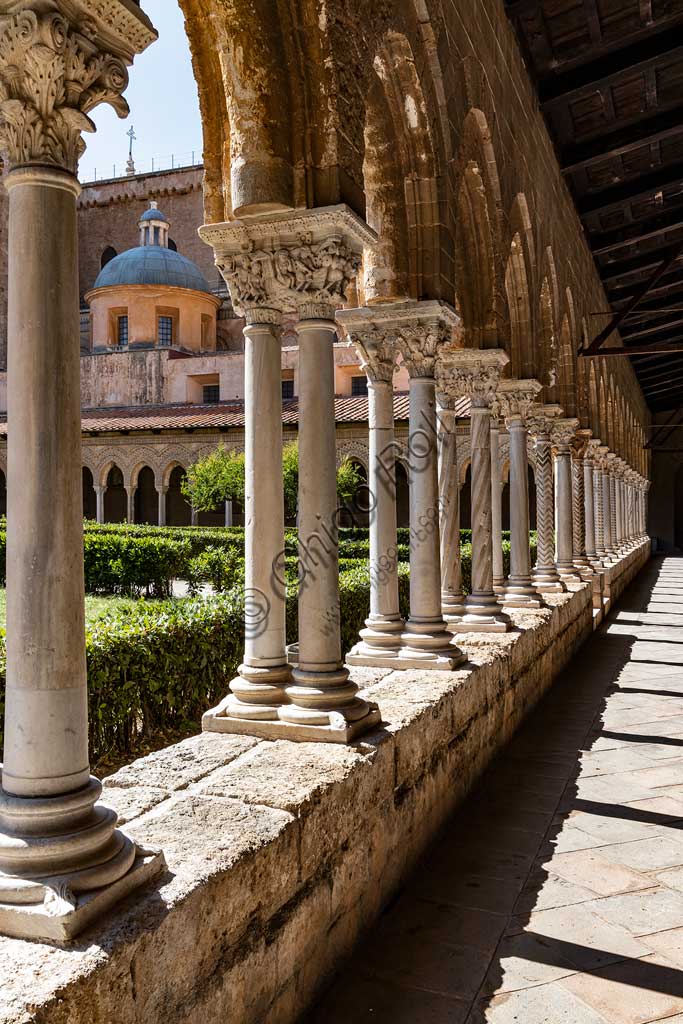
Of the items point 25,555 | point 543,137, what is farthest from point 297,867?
point 543,137

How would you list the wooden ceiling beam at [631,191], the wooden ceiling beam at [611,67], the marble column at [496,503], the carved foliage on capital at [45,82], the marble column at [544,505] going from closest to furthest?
the carved foliage on capital at [45,82]
the marble column at [496,503]
the wooden ceiling beam at [611,67]
the marble column at [544,505]
the wooden ceiling beam at [631,191]

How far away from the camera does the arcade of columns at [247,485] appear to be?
6.48 ft

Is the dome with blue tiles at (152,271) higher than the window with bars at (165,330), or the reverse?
the dome with blue tiles at (152,271)

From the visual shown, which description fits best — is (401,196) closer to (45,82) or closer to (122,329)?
(45,82)

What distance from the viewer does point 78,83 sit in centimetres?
204

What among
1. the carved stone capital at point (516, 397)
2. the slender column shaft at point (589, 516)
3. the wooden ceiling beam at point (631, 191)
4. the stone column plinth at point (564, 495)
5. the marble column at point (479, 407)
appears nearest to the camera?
the marble column at point (479, 407)

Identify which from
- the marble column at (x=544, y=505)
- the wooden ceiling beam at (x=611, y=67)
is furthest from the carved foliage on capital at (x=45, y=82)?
the wooden ceiling beam at (x=611, y=67)

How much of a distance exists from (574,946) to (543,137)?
9233mm

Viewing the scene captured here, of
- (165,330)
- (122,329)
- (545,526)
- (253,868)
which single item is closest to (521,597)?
(545,526)

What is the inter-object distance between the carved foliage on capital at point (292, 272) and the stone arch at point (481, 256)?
136 inches

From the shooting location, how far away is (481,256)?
7.12 m


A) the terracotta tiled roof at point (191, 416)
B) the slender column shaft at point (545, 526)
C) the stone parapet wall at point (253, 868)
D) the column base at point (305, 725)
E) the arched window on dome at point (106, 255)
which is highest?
the arched window on dome at point (106, 255)

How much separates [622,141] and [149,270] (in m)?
22.7

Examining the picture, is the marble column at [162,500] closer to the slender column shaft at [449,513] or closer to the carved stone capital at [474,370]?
the carved stone capital at [474,370]
